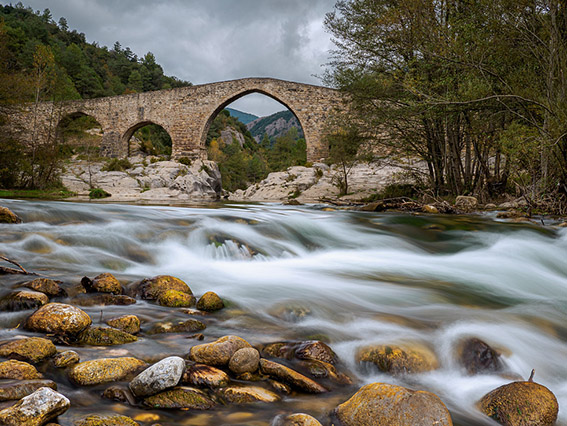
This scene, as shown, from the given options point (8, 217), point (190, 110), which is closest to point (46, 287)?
point (8, 217)

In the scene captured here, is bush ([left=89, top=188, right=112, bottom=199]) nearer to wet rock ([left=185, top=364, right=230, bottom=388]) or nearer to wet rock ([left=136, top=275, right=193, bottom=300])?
wet rock ([left=136, top=275, right=193, bottom=300])

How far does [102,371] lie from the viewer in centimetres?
174


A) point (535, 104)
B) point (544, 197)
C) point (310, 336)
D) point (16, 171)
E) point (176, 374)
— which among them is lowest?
point (310, 336)

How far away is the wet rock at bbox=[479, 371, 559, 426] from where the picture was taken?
5.43ft

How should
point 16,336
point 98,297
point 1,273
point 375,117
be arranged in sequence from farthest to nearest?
point 375,117, point 1,273, point 98,297, point 16,336

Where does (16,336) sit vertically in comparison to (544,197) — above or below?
below

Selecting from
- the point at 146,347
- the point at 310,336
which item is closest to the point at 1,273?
the point at 146,347

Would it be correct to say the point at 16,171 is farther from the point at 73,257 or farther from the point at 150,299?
the point at 150,299

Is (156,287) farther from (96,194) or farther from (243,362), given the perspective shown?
(96,194)

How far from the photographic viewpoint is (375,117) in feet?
36.6

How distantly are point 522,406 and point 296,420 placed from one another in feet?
3.55

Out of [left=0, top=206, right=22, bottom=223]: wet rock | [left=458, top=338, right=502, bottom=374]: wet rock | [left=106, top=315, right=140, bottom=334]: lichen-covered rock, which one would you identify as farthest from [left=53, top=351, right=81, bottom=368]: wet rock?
[left=0, top=206, right=22, bottom=223]: wet rock

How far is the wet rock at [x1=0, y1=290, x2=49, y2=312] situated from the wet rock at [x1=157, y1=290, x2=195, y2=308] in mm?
798

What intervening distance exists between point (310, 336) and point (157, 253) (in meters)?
2.89
